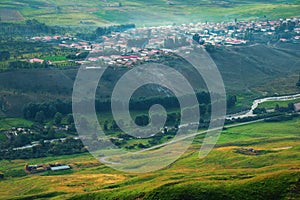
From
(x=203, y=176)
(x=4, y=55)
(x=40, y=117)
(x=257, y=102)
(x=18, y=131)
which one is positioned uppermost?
(x=4, y=55)

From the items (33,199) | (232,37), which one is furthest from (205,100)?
(232,37)

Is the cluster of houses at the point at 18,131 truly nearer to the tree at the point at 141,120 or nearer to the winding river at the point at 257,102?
the tree at the point at 141,120

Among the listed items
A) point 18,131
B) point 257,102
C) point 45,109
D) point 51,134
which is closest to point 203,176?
point 51,134

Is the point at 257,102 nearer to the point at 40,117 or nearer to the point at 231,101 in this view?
the point at 231,101

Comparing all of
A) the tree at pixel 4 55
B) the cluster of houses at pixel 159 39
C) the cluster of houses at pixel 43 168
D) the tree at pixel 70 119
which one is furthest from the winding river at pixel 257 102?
the tree at pixel 4 55

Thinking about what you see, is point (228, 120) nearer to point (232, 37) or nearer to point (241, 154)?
point (241, 154)

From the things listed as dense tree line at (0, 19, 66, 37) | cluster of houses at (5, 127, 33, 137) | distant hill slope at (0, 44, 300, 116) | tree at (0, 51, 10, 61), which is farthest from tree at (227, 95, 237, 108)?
dense tree line at (0, 19, 66, 37)

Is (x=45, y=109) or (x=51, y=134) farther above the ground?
(x=45, y=109)
